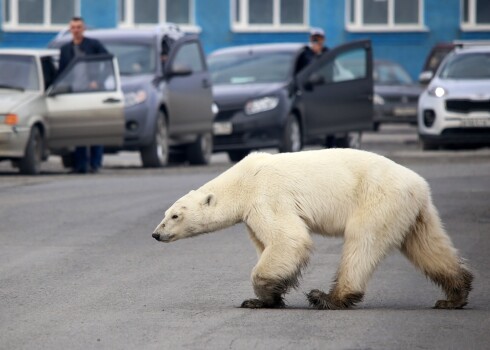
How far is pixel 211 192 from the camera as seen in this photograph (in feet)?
31.1

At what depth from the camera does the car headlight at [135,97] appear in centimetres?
2223

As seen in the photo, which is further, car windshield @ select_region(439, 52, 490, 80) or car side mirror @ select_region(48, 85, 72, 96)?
car windshield @ select_region(439, 52, 490, 80)

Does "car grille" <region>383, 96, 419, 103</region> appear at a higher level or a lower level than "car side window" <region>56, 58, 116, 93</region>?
lower

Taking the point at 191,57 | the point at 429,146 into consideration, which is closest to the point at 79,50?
the point at 191,57

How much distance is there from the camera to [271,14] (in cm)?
4300

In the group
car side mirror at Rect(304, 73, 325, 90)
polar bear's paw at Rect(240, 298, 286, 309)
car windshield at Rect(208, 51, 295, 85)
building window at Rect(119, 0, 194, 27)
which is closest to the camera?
polar bear's paw at Rect(240, 298, 286, 309)

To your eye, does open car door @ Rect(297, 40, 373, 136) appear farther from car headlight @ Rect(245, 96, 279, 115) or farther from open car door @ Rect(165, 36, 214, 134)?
open car door @ Rect(165, 36, 214, 134)

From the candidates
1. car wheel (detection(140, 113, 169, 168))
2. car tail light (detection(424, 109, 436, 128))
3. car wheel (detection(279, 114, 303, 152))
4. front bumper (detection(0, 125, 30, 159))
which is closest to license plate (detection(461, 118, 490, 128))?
car tail light (detection(424, 109, 436, 128))

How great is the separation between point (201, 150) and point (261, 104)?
1.21 meters

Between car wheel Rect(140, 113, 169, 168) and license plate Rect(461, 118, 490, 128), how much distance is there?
504 centimetres

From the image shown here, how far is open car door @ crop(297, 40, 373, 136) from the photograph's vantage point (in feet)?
79.9

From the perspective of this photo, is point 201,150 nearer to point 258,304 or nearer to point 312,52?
point 312,52

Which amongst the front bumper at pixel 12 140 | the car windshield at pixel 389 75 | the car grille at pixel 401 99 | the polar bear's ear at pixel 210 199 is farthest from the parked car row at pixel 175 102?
the polar bear's ear at pixel 210 199

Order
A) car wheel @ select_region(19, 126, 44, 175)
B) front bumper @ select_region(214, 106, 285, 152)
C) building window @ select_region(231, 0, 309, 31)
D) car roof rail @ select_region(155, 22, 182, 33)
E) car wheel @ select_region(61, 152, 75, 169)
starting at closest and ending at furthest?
car wheel @ select_region(19, 126, 44, 175)
car wheel @ select_region(61, 152, 75, 169)
car roof rail @ select_region(155, 22, 182, 33)
front bumper @ select_region(214, 106, 285, 152)
building window @ select_region(231, 0, 309, 31)
